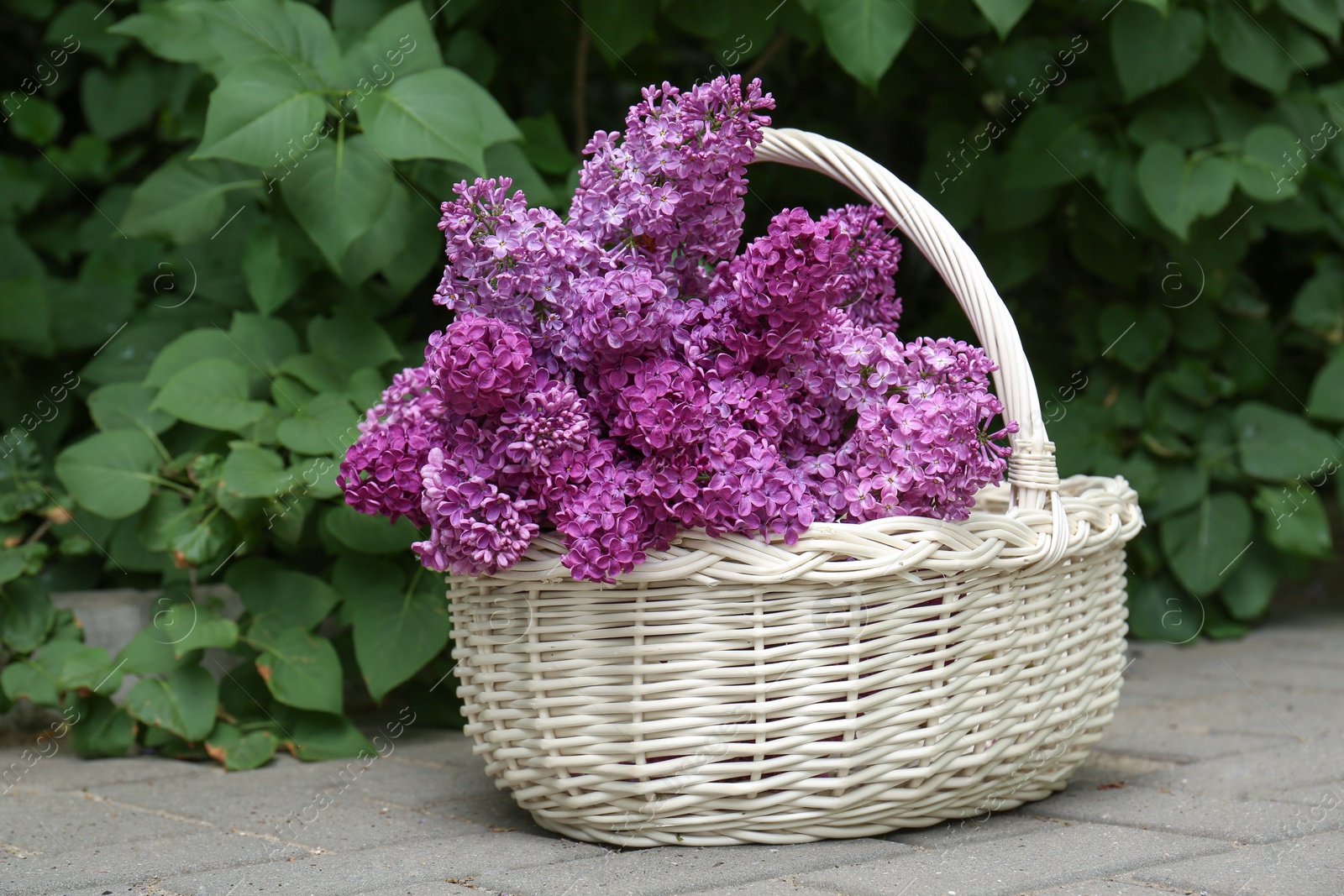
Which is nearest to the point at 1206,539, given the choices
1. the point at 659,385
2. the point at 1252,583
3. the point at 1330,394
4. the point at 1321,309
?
the point at 1252,583

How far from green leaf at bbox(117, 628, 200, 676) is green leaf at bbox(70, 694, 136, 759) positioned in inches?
3.1

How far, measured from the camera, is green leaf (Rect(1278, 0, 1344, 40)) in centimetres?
228

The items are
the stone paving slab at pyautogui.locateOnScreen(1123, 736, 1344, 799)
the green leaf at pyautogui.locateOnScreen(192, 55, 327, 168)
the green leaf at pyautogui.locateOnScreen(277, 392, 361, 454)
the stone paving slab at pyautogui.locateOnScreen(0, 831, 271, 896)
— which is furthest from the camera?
the green leaf at pyautogui.locateOnScreen(277, 392, 361, 454)

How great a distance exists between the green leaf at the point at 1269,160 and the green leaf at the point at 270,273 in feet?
5.65

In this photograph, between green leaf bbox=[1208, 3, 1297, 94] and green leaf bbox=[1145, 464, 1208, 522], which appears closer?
green leaf bbox=[1208, 3, 1297, 94]

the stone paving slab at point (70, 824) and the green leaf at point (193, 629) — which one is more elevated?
the green leaf at point (193, 629)

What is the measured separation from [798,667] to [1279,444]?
70.8 inches

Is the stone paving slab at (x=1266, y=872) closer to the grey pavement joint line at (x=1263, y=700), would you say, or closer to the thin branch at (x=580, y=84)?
the grey pavement joint line at (x=1263, y=700)

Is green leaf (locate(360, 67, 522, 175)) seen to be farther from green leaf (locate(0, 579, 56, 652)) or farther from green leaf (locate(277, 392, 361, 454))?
green leaf (locate(0, 579, 56, 652))

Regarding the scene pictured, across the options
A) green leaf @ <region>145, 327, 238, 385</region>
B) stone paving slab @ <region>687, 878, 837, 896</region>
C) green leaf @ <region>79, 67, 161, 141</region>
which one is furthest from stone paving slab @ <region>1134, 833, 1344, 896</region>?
green leaf @ <region>79, 67, 161, 141</region>

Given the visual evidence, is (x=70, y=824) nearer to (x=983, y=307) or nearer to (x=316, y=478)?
(x=316, y=478)

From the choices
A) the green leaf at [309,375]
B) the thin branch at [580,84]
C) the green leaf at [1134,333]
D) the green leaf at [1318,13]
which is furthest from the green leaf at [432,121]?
the green leaf at [1318,13]

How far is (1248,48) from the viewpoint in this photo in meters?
2.30

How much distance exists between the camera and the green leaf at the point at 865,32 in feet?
5.97
